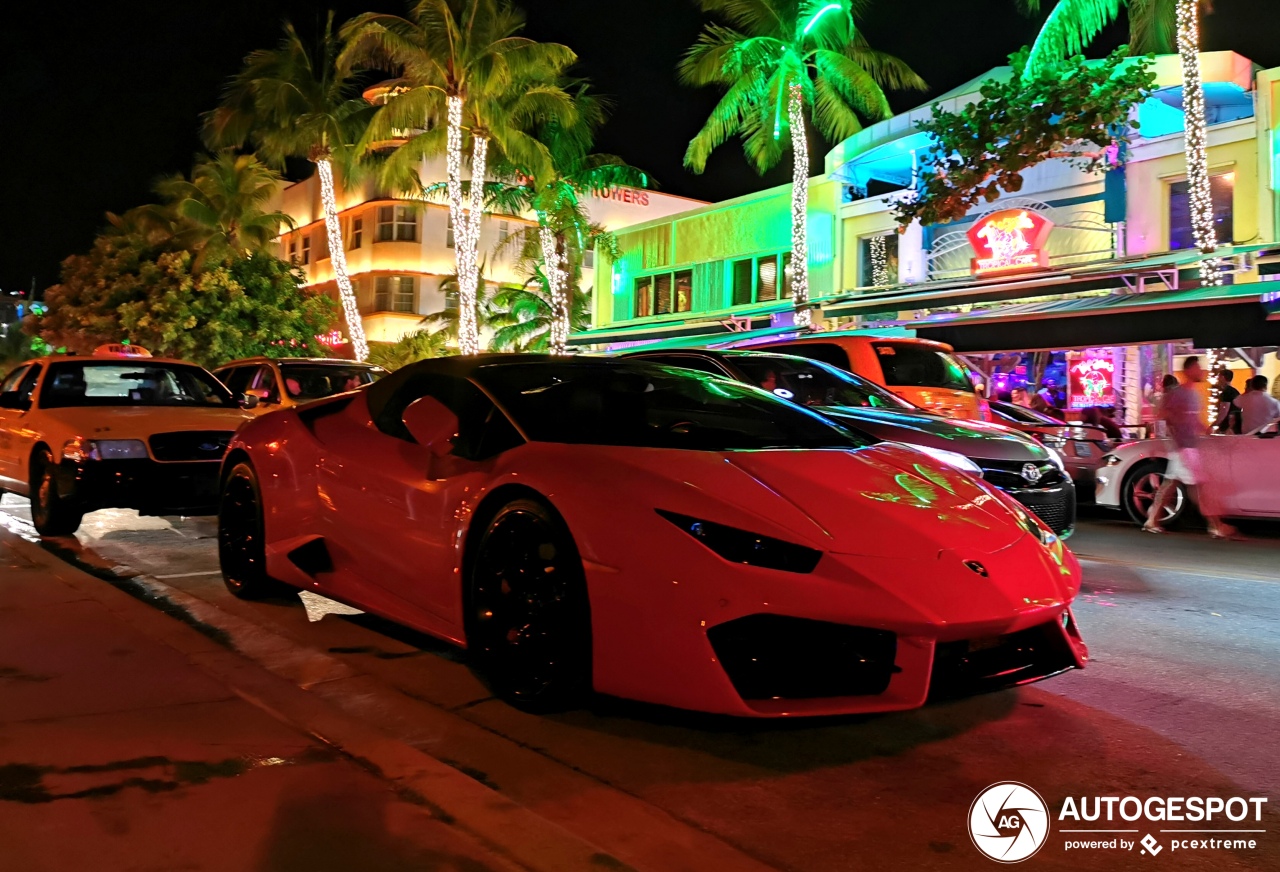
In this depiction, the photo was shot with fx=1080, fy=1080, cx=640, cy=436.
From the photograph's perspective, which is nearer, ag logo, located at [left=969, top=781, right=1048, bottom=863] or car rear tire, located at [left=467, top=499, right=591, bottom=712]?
ag logo, located at [left=969, top=781, right=1048, bottom=863]

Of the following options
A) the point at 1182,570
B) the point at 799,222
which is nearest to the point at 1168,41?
the point at 799,222

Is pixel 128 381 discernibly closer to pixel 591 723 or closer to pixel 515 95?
pixel 591 723

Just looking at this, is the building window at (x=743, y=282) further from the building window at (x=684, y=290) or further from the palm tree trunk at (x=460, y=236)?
the palm tree trunk at (x=460, y=236)

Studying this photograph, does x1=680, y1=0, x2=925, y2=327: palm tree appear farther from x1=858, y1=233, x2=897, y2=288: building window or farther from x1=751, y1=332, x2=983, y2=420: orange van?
x1=751, y1=332, x2=983, y2=420: orange van

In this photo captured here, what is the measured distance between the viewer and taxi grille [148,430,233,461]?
8.37 metres

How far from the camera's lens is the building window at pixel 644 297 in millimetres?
28109

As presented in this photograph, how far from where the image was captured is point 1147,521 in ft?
34.0

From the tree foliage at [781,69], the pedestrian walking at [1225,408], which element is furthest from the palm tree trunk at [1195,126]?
the tree foliage at [781,69]

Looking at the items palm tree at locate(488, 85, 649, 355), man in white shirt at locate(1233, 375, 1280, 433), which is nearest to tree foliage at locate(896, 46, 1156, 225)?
man in white shirt at locate(1233, 375, 1280, 433)

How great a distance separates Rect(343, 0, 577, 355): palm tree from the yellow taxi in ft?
51.9

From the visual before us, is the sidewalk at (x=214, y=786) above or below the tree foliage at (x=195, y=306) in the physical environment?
below

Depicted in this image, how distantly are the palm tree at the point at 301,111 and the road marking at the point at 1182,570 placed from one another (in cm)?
2315

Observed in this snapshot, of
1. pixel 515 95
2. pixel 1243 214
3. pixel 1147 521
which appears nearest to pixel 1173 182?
pixel 1243 214

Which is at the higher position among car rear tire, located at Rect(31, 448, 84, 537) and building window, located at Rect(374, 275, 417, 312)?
building window, located at Rect(374, 275, 417, 312)
